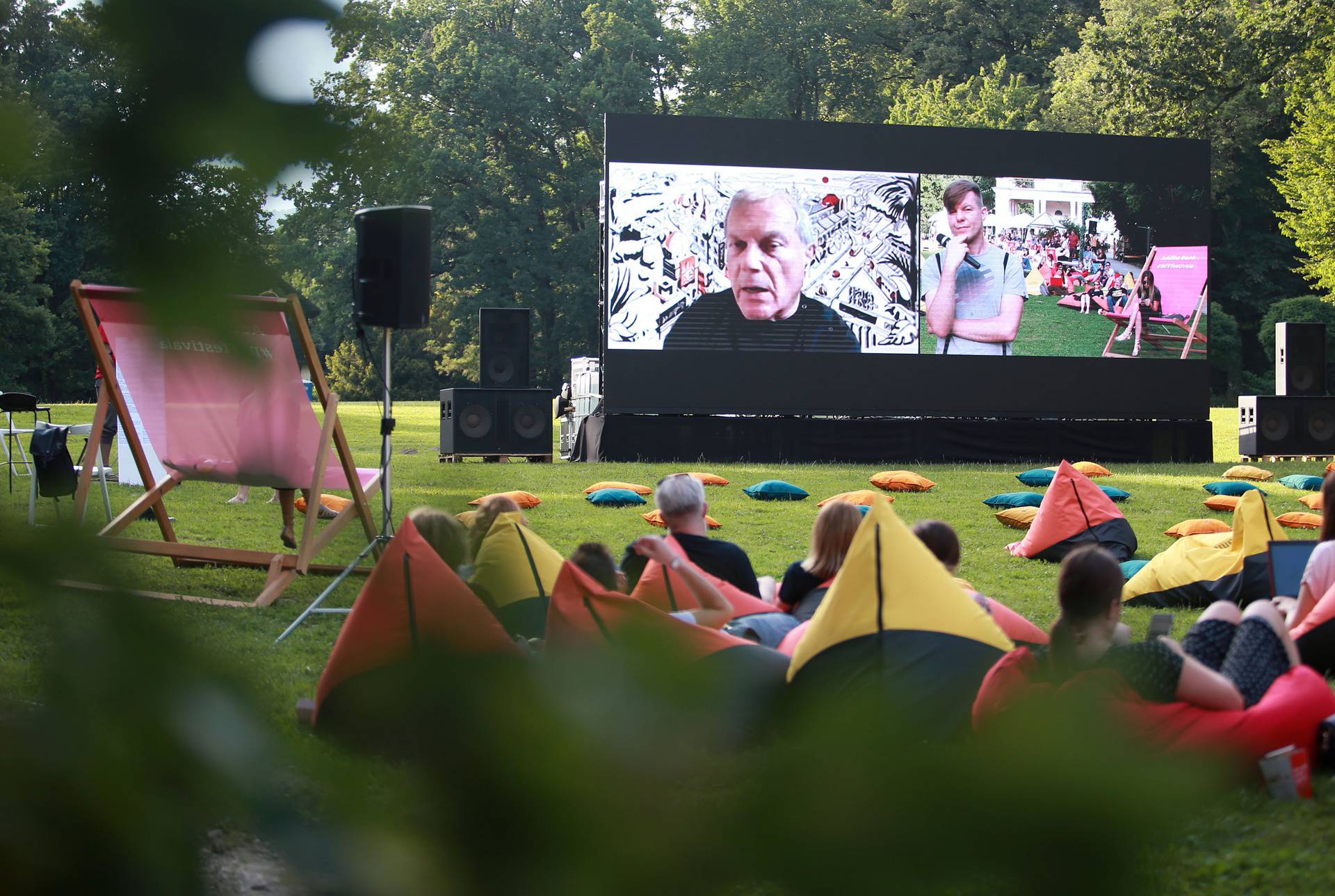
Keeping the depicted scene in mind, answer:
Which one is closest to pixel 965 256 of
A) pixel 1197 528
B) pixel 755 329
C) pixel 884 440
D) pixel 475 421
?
pixel 884 440

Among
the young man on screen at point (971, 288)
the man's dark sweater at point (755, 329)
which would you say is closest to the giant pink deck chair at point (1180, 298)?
the young man on screen at point (971, 288)

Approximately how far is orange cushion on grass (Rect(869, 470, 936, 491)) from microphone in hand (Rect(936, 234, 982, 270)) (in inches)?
148

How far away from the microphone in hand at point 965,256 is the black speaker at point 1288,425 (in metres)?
2.98

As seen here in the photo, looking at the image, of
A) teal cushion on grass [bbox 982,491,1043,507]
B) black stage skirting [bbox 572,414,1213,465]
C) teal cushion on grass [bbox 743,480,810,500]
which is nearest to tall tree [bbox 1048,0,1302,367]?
black stage skirting [bbox 572,414,1213,465]

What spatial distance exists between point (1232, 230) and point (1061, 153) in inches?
490

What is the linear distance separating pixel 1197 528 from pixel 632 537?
3051 millimetres

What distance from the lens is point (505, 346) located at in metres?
11.9

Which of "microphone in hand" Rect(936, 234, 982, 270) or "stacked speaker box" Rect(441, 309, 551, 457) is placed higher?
"microphone in hand" Rect(936, 234, 982, 270)

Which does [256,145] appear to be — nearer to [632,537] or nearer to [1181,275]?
[632,537]

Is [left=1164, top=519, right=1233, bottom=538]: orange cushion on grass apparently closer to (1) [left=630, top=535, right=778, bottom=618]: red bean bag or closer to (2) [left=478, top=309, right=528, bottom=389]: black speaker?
(1) [left=630, top=535, right=778, bottom=618]: red bean bag

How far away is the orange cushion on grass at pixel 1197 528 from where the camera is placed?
646 cm

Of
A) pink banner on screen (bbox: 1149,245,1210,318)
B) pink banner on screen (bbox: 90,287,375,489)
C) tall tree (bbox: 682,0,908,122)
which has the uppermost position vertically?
tall tree (bbox: 682,0,908,122)

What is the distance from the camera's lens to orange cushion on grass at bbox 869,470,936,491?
887cm

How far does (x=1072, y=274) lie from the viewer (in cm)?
1234
